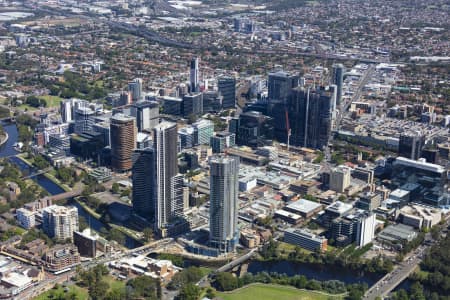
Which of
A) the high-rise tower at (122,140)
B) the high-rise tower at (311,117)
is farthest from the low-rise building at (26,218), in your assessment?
the high-rise tower at (311,117)

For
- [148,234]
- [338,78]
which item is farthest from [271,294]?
[338,78]

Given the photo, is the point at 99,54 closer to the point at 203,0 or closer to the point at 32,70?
the point at 32,70

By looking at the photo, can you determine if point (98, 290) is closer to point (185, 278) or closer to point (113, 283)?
point (113, 283)

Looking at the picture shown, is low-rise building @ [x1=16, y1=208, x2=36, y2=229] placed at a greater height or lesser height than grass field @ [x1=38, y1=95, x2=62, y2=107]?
lesser

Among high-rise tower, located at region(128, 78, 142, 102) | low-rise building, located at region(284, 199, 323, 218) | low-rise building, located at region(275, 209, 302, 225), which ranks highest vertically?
high-rise tower, located at region(128, 78, 142, 102)

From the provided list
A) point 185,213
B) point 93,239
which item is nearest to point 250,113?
point 185,213

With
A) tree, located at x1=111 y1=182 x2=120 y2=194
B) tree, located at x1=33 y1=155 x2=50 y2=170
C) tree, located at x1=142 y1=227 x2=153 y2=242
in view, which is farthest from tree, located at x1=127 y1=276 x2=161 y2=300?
tree, located at x1=33 y1=155 x2=50 y2=170

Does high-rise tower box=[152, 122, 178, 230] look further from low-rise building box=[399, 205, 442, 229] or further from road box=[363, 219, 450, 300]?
low-rise building box=[399, 205, 442, 229]

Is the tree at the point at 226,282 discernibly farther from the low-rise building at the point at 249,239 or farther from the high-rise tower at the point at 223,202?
the low-rise building at the point at 249,239
